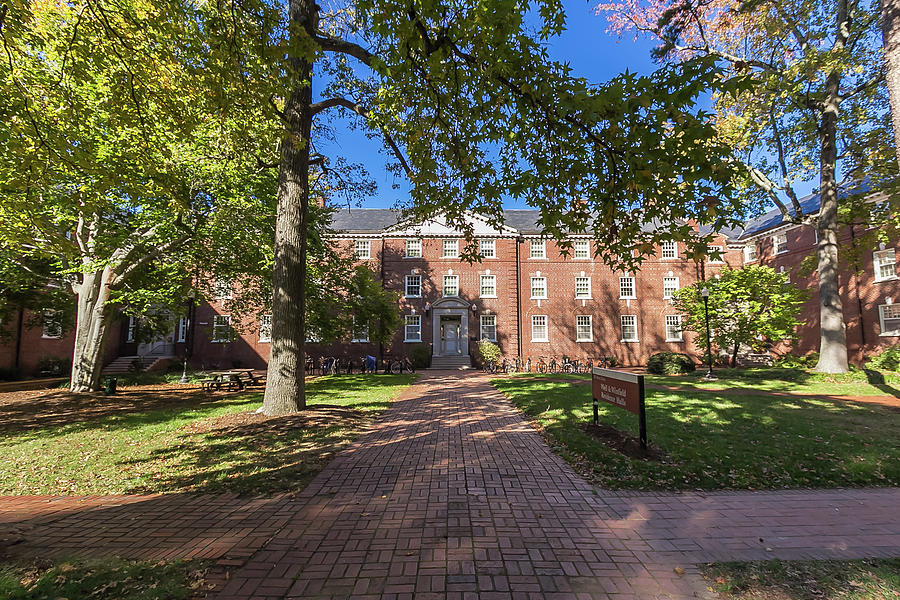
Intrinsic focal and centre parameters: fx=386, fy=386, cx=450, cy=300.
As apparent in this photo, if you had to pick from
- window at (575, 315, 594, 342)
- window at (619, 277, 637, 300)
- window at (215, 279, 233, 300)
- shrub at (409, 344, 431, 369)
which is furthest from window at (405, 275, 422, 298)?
window at (619, 277, 637, 300)

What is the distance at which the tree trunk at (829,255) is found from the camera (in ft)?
47.3

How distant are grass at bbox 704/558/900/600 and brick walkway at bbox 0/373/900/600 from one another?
6.5 inches

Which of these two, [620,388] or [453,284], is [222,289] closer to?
[620,388]

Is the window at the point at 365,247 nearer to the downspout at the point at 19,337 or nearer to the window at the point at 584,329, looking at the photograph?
the window at the point at 584,329

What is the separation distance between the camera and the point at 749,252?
89.7 feet

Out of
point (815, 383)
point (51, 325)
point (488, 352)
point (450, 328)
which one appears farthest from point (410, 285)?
point (815, 383)

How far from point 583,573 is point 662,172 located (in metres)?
A: 3.31

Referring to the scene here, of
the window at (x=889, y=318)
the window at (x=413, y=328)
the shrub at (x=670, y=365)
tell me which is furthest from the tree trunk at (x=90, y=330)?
the window at (x=889, y=318)

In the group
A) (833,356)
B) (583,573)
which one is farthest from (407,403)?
(833,356)

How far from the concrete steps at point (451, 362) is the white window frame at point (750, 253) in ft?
69.6

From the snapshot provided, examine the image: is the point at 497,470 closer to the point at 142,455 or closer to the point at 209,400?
the point at 142,455

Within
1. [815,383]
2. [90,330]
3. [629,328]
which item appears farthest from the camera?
[629,328]

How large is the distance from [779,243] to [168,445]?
32.8m

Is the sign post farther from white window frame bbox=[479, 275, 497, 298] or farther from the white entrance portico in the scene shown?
white window frame bbox=[479, 275, 497, 298]
